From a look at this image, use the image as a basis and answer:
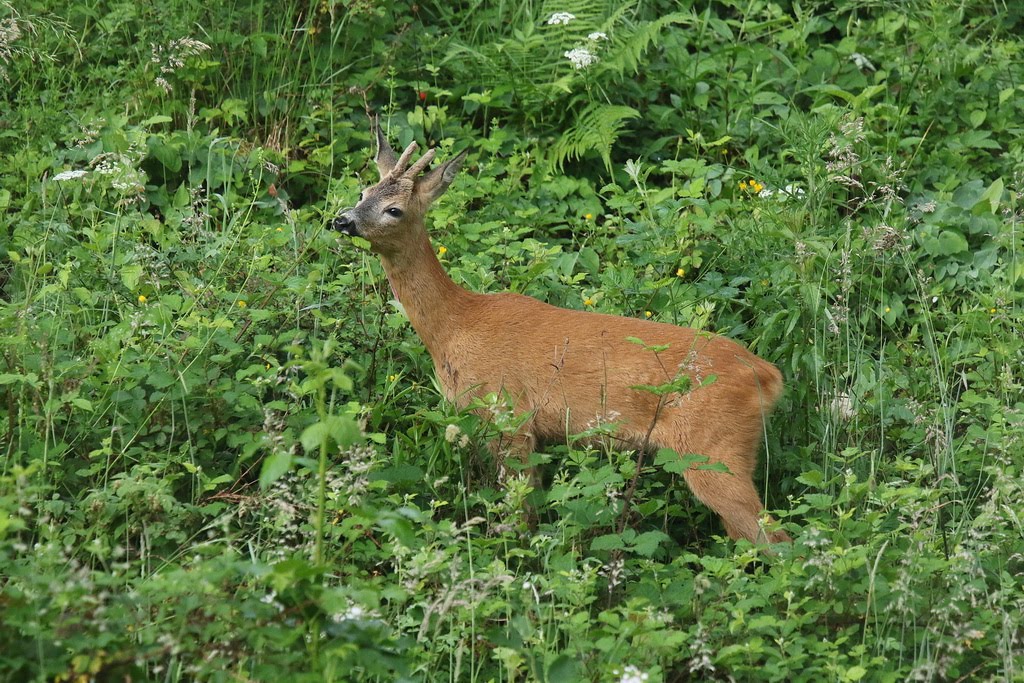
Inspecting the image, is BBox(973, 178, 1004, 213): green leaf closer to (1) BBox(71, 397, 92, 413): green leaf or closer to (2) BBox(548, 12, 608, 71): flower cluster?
(2) BBox(548, 12, 608, 71): flower cluster

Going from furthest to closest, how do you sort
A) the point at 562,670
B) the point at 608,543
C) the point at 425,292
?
the point at 425,292 → the point at 608,543 → the point at 562,670

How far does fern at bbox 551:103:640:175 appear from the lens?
706cm

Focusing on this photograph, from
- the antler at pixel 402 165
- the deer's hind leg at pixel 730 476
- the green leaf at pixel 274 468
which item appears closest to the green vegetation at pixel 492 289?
the green leaf at pixel 274 468

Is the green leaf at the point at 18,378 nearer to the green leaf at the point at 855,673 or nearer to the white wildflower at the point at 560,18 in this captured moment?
the green leaf at the point at 855,673

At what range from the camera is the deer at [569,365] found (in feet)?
16.1

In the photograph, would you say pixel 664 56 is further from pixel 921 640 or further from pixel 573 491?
pixel 921 640

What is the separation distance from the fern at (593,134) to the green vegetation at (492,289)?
0.10 ft

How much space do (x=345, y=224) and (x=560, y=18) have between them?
8.47 ft

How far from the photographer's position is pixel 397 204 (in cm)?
560

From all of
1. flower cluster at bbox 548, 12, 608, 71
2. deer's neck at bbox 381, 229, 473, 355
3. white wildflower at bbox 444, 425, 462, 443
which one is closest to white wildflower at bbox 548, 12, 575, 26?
flower cluster at bbox 548, 12, 608, 71

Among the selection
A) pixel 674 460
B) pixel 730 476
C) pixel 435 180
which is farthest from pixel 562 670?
pixel 435 180

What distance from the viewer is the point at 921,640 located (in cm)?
386

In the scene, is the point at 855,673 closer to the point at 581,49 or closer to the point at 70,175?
the point at 70,175

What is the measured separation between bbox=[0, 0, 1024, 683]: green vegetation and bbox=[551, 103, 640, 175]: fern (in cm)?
3
